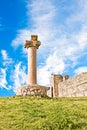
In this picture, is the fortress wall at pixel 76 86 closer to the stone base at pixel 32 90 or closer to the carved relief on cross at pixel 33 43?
the carved relief on cross at pixel 33 43

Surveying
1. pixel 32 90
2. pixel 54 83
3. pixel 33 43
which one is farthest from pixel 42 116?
pixel 54 83

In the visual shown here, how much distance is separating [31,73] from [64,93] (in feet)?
40.2

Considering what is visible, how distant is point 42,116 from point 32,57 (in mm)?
11113

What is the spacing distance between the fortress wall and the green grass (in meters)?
14.6

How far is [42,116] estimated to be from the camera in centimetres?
1505

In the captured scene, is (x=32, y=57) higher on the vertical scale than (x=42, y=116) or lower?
higher

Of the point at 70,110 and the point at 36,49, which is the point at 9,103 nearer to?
the point at 70,110

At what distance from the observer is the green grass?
1384cm

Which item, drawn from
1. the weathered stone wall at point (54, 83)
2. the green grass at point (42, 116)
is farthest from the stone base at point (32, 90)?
the weathered stone wall at point (54, 83)

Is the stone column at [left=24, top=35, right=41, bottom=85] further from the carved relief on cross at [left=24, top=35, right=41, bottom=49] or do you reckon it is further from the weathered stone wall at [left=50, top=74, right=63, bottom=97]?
the weathered stone wall at [left=50, top=74, right=63, bottom=97]

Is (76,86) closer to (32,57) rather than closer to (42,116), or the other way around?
(32,57)

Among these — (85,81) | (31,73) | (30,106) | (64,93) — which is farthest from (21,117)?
(64,93)

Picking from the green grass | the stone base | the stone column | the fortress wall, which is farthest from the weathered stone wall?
the green grass

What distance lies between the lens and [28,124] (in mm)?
14016
